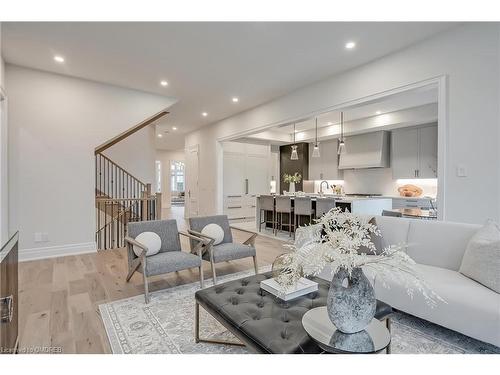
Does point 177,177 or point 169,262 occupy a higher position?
point 177,177

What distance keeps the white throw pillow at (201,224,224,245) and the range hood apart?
5080 mm

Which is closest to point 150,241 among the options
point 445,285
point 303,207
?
point 445,285

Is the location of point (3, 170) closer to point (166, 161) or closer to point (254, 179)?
point (254, 179)

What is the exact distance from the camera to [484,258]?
2.09 meters

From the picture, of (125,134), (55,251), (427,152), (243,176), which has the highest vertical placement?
(125,134)

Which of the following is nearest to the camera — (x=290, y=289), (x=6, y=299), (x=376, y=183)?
(x=6, y=299)

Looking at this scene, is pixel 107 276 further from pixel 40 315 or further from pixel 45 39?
pixel 45 39

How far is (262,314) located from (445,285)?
1474 millimetres

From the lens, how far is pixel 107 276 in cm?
356

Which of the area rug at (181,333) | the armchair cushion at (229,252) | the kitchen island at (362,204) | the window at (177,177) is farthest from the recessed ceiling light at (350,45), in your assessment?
the window at (177,177)

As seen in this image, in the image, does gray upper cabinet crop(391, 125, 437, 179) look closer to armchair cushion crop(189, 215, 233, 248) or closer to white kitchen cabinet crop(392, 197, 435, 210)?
white kitchen cabinet crop(392, 197, 435, 210)

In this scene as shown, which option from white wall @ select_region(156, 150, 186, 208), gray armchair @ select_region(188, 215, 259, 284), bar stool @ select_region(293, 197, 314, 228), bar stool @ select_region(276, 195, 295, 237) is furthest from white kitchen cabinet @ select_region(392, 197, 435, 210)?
white wall @ select_region(156, 150, 186, 208)

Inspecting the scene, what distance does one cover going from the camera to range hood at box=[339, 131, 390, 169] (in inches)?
276

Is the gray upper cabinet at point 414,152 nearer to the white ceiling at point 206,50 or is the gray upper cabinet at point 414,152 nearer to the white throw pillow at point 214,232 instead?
the white ceiling at point 206,50
